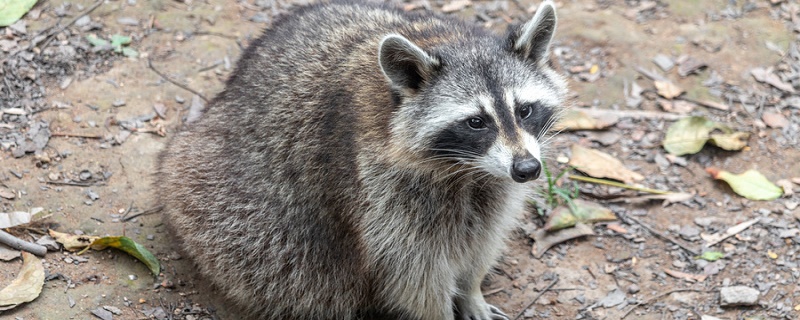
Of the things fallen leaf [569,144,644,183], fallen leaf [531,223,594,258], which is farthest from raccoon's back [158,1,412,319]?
fallen leaf [569,144,644,183]

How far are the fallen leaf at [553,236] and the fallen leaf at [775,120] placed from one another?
1.96 metres

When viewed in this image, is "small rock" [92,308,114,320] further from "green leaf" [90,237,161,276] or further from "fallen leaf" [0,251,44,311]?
"green leaf" [90,237,161,276]

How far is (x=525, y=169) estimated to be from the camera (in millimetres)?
4340

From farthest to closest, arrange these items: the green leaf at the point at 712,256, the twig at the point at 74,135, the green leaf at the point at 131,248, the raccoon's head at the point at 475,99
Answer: the twig at the point at 74,135, the green leaf at the point at 712,256, the green leaf at the point at 131,248, the raccoon's head at the point at 475,99

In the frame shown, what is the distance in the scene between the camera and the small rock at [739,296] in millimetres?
5621

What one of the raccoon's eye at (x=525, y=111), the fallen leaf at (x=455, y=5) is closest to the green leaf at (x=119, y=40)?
the fallen leaf at (x=455, y=5)

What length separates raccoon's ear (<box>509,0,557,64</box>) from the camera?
470 cm

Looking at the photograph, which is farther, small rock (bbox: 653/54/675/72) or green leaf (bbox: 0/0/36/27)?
small rock (bbox: 653/54/675/72)

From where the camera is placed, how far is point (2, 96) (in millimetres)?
6430

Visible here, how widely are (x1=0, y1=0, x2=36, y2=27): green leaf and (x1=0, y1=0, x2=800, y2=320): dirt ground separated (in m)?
0.10

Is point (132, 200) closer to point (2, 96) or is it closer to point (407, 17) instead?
point (2, 96)

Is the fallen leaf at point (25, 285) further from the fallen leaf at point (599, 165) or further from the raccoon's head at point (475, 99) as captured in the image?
the fallen leaf at point (599, 165)

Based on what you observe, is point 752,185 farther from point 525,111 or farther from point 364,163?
point 364,163

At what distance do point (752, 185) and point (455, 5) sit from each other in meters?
3.18
